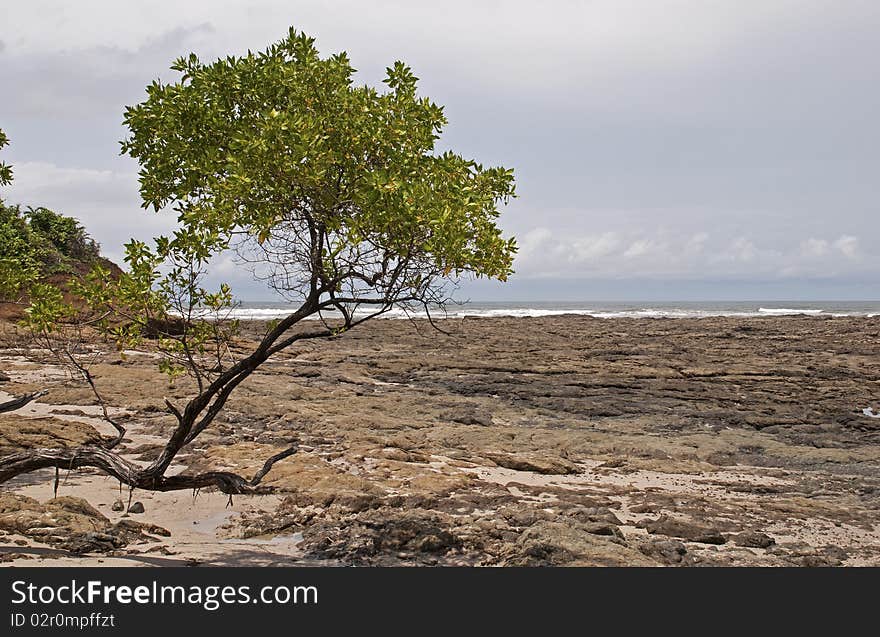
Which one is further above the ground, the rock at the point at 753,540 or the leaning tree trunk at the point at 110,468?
the leaning tree trunk at the point at 110,468

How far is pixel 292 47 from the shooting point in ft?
25.4

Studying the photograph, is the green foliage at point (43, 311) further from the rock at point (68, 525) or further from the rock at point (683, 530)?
the rock at point (683, 530)

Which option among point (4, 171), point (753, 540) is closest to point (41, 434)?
point (4, 171)

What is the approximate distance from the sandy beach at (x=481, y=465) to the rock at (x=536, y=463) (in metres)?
0.06

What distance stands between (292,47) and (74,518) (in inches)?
242

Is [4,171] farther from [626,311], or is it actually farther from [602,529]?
[626,311]

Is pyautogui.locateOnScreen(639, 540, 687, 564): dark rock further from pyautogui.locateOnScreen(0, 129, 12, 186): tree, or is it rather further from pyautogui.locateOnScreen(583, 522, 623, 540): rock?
pyautogui.locateOnScreen(0, 129, 12, 186): tree

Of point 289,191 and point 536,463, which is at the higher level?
point 289,191

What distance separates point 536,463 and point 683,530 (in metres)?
3.92

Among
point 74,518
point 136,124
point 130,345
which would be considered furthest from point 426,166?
point 74,518

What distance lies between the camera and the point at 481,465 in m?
12.7

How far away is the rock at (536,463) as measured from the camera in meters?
12.4

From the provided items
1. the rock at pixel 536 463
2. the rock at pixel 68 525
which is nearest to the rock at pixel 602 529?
the rock at pixel 536 463

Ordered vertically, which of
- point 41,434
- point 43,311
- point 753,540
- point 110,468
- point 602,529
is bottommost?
point 753,540
